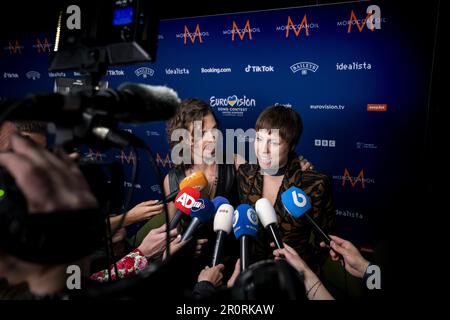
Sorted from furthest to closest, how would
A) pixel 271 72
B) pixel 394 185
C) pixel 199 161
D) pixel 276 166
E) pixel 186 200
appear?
pixel 271 72, pixel 394 185, pixel 199 161, pixel 276 166, pixel 186 200

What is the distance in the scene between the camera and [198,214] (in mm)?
1405

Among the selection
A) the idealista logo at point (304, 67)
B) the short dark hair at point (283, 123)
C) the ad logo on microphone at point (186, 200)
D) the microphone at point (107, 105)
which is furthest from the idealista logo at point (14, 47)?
the microphone at point (107, 105)

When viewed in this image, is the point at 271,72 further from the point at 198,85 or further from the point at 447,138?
the point at 447,138

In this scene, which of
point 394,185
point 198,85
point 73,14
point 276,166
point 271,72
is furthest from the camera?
point 198,85

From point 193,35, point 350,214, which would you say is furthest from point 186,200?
point 193,35

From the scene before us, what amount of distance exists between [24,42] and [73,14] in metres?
3.84

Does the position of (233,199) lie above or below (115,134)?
below

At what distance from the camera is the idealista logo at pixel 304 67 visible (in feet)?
8.48

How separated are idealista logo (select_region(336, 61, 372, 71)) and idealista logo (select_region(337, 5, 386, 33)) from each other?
0.72 ft

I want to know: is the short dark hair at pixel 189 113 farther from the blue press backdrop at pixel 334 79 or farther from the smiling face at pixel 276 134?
the blue press backdrop at pixel 334 79

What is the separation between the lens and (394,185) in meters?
2.41

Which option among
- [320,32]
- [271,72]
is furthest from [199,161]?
[320,32]

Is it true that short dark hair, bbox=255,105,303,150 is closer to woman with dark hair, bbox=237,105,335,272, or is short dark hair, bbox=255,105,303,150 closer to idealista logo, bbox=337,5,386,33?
woman with dark hair, bbox=237,105,335,272

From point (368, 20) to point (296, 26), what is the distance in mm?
506
